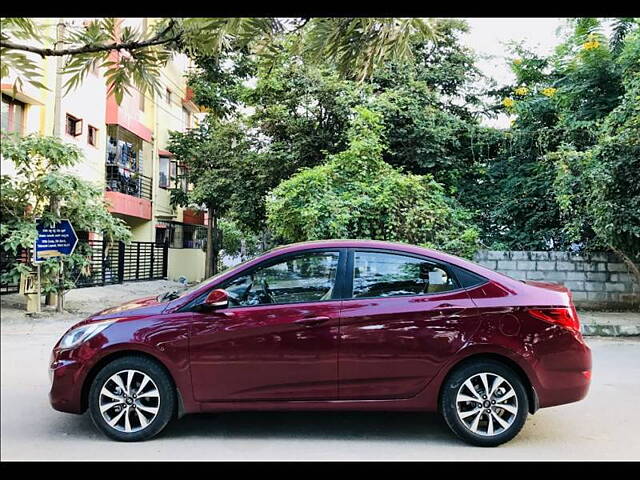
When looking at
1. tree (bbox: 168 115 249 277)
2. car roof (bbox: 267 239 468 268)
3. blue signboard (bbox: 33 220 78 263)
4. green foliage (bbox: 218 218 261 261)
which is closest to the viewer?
blue signboard (bbox: 33 220 78 263)

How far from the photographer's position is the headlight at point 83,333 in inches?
107

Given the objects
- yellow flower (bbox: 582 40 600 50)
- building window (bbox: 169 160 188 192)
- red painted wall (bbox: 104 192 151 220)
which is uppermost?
yellow flower (bbox: 582 40 600 50)

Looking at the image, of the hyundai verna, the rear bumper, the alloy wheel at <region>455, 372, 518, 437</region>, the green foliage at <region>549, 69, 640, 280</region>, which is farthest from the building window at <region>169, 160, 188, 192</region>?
the green foliage at <region>549, 69, 640, 280</region>

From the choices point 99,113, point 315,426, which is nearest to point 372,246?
point 315,426

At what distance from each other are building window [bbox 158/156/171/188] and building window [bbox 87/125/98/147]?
0.70m

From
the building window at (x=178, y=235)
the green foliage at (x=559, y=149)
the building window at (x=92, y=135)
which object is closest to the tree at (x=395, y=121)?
the green foliage at (x=559, y=149)

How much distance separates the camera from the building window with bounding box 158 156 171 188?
2962 mm

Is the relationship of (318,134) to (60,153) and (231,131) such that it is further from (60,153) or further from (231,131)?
(60,153)

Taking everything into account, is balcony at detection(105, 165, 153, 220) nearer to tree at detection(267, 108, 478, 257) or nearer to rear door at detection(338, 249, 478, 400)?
rear door at detection(338, 249, 478, 400)

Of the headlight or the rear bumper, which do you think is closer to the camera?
the headlight

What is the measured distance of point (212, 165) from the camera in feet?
29.0

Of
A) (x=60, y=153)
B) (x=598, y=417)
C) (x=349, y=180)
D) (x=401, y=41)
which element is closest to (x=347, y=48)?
(x=401, y=41)

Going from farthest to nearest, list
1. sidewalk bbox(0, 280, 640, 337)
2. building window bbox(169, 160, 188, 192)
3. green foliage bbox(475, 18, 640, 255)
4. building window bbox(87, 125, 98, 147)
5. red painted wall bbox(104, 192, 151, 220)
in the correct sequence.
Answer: green foliage bbox(475, 18, 640, 255), building window bbox(169, 160, 188, 192), red painted wall bbox(104, 192, 151, 220), building window bbox(87, 125, 98, 147), sidewalk bbox(0, 280, 640, 337)

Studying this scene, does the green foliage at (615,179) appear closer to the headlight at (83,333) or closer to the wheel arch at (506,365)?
the wheel arch at (506,365)
